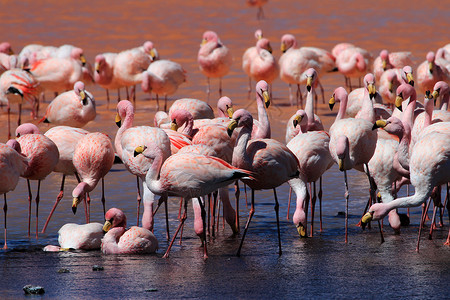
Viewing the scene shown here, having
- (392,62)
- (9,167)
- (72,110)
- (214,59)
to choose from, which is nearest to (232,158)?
(9,167)

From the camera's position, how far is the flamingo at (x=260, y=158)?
6.96 m

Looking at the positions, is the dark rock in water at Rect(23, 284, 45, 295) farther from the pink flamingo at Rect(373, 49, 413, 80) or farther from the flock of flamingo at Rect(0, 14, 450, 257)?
the pink flamingo at Rect(373, 49, 413, 80)

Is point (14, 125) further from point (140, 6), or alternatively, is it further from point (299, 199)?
point (140, 6)

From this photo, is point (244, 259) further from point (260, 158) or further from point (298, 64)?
point (298, 64)

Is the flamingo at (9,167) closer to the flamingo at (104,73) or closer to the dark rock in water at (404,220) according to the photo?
the dark rock in water at (404,220)

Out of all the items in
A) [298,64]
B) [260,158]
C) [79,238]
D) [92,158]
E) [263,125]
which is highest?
[298,64]

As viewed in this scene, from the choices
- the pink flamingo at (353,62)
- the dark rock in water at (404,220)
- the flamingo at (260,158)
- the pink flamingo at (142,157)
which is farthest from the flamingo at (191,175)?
the pink flamingo at (353,62)

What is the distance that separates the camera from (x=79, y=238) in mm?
7035

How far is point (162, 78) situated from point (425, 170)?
327 inches

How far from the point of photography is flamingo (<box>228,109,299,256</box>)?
696 centimetres

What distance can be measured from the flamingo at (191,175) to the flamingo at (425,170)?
1254 millimetres

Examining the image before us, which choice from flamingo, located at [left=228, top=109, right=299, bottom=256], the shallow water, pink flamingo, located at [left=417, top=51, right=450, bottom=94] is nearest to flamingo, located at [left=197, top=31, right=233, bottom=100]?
the shallow water

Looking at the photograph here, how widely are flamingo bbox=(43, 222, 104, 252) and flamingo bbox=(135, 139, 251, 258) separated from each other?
729 mm

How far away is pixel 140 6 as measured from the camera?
27.9m
